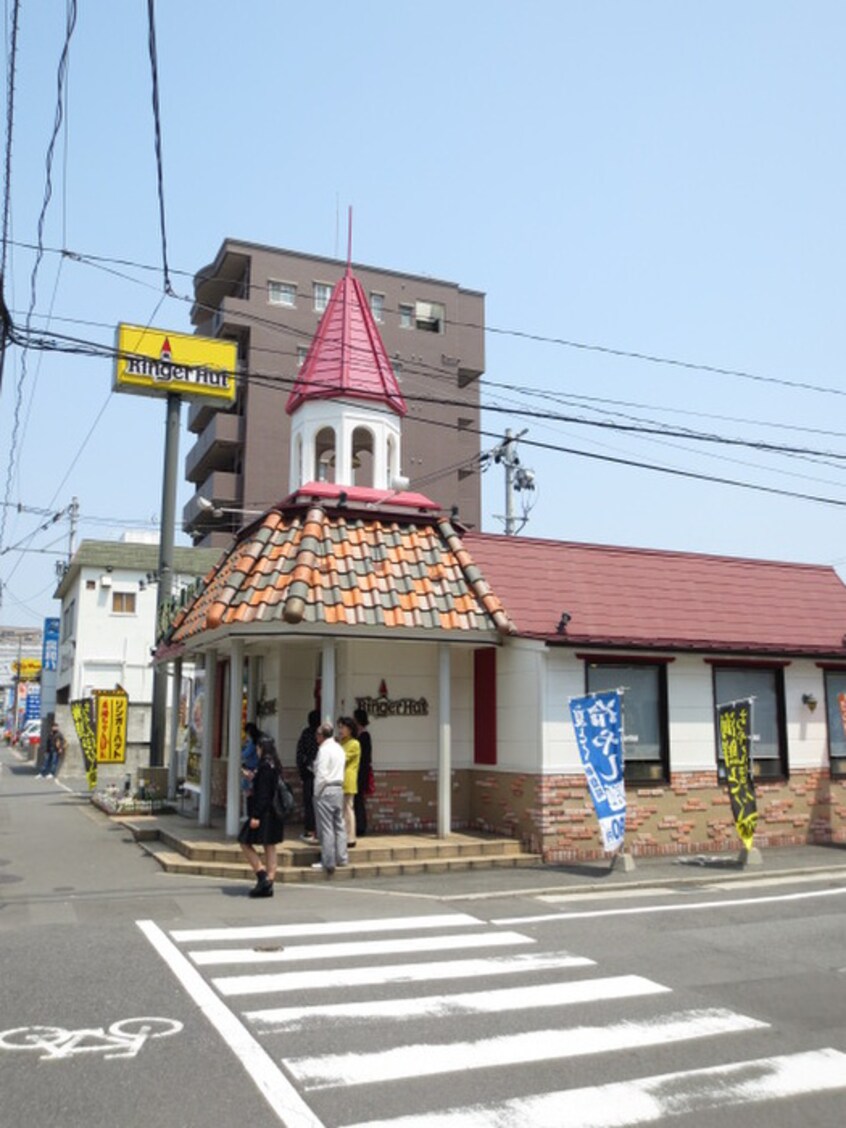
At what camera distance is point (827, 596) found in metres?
17.4

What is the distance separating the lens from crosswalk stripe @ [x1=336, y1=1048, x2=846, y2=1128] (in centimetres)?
466

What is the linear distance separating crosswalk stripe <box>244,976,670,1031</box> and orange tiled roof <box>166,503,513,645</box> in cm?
602

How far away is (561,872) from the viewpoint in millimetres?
12469

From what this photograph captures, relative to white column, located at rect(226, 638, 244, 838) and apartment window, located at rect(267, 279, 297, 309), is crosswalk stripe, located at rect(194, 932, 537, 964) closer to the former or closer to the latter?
white column, located at rect(226, 638, 244, 838)

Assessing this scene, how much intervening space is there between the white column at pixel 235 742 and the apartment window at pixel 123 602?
27854mm

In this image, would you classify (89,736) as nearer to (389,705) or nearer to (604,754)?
(389,705)

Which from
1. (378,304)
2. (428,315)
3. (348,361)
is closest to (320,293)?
(378,304)

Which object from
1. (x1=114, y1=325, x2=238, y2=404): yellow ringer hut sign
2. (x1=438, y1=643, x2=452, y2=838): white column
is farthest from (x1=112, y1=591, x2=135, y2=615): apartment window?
(x1=438, y1=643, x2=452, y2=838): white column

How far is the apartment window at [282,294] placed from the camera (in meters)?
43.8

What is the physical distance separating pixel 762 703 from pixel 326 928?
904 cm

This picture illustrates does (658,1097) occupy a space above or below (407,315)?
below

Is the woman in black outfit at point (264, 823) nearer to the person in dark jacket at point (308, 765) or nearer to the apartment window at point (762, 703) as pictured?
the person in dark jacket at point (308, 765)

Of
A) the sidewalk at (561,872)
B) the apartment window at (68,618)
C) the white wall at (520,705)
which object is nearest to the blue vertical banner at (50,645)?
the apartment window at (68,618)

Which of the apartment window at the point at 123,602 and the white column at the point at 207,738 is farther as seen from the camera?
the apartment window at the point at 123,602
